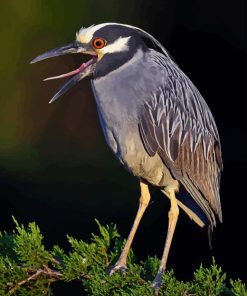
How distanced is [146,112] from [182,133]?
19cm

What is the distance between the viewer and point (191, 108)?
3.95 m

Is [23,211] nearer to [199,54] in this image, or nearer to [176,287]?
[199,54]

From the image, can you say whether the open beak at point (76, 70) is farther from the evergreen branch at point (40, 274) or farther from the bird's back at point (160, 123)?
the evergreen branch at point (40, 274)

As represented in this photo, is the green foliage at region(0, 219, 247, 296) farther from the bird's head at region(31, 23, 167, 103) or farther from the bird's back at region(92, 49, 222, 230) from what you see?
the bird's head at region(31, 23, 167, 103)

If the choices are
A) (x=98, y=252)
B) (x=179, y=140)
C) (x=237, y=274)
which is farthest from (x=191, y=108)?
(x=237, y=274)

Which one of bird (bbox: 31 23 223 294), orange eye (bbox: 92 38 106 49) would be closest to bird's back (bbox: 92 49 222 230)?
bird (bbox: 31 23 223 294)

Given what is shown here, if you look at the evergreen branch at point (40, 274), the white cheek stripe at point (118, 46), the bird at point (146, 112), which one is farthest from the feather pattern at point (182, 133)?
the evergreen branch at point (40, 274)

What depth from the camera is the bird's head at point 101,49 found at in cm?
383

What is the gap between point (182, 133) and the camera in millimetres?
3938

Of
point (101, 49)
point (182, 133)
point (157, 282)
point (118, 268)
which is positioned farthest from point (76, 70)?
point (157, 282)

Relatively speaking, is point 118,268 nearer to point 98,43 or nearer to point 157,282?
point 157,282

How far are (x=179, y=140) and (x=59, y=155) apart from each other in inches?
107

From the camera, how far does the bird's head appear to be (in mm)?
3832

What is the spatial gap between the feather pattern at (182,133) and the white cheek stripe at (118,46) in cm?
11
